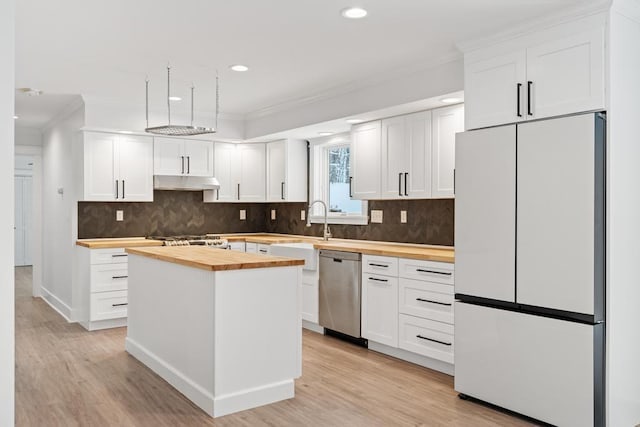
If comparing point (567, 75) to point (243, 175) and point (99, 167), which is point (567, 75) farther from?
point (99, 167)

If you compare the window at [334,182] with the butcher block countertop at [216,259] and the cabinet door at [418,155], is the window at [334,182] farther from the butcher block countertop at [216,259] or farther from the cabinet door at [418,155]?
the butcher block countertop at [216,259]

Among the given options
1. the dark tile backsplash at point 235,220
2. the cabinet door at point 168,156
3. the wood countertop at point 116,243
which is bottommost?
the wood countertop at point 116,243

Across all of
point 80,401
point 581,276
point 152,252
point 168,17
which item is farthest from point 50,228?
point 581,276

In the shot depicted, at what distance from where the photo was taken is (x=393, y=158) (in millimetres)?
4730

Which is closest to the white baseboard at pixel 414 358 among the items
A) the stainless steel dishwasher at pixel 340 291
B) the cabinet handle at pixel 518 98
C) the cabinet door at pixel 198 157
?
the stainless steel dishwasher at pixel 340 291

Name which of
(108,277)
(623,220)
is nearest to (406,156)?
(623,220)

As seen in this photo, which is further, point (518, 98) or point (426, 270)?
point (426, 270)

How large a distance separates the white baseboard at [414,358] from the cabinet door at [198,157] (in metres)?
3.03

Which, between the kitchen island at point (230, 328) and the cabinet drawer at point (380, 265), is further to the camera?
the cabinet drawer at point (380, 265)

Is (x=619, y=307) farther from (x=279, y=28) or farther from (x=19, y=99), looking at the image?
(x=19, y=99)

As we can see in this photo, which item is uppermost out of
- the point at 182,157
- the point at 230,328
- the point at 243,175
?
the point at 182,157

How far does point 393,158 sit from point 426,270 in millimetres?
1181

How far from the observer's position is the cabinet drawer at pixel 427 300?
387 cm

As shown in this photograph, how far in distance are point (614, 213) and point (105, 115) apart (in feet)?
15.7
